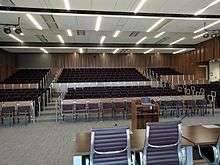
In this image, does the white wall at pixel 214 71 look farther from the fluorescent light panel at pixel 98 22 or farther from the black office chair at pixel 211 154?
the black office chair at pixel 211 154

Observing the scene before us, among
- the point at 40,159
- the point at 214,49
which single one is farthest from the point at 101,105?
the point at 214,49

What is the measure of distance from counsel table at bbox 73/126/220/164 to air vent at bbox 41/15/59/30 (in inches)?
342

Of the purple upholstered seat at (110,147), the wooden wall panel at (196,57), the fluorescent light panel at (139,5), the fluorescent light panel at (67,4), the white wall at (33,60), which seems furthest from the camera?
the white wall at (33,60)

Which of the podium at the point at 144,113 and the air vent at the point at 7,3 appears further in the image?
the air vent at the point at 7,3

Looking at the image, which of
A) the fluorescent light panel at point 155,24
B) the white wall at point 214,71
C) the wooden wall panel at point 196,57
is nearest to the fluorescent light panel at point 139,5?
the fluorescent light panel at point 155,24

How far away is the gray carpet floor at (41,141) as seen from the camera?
5122mm

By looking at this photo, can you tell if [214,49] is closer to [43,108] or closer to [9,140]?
[43,108]

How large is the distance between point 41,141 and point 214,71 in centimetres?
1609

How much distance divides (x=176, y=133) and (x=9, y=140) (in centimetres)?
535

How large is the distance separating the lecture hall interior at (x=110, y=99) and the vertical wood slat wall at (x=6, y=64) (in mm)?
84

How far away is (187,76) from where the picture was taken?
21797 millimetres

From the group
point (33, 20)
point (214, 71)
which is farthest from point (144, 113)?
point (214, 71)

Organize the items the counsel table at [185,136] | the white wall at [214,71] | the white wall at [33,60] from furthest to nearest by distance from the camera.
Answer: the white wall at [33,60] < the white wall at [214,71] < the counsel table at [185,136]

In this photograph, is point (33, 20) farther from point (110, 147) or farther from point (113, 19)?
point (110, 147)
